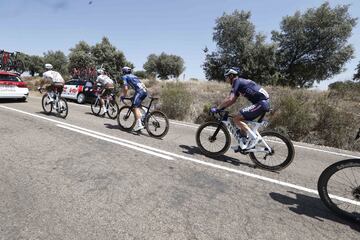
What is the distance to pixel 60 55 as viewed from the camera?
276 feet

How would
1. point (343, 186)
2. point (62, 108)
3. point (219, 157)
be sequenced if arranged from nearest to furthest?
1. point (343, 186)
2. point (219, 157)
3. point (62, 108)

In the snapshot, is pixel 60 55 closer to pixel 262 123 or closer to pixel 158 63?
pixel 158 63

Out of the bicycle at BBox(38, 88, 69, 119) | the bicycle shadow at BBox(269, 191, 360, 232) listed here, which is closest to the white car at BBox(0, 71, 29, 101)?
the bicycle at BBox(38, 88, 69, 119)

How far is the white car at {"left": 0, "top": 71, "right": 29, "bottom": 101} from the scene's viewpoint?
1283 cm

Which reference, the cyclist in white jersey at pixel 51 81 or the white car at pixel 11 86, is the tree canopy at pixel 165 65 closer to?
the white car at pixel 11 86

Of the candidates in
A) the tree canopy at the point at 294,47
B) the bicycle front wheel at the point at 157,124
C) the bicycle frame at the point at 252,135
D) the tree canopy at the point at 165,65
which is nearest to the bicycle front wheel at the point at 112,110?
the bicycle front wheel at the point at 157,124

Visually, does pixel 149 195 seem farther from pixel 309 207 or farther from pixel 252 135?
pixel 252 135

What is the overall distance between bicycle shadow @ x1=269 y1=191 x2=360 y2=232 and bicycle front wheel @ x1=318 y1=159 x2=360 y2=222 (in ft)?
0.31

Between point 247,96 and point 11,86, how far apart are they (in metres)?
12.7

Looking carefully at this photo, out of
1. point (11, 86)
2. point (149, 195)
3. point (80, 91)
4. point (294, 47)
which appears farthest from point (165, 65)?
point (149, 195)

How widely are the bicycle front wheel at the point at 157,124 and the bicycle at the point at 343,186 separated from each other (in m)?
4.61

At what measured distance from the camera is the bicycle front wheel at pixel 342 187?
3.62 metres

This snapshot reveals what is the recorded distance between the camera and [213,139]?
612cm

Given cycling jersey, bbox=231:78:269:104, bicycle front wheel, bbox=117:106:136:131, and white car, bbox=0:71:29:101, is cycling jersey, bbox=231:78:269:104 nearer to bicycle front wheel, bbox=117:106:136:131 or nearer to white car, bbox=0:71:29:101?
bicycle front wheel, bbox=117:106:136:131
